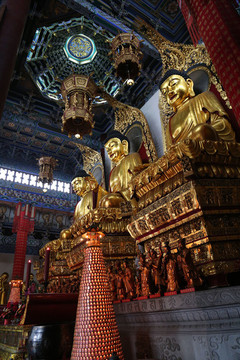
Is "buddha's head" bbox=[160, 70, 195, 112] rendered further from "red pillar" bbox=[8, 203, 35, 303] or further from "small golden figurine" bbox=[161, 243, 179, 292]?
"red pillar" bbox=[8, 203, 35, 303]

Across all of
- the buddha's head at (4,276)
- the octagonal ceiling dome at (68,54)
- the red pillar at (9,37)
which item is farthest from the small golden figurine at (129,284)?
the buddha's head at (4,276)

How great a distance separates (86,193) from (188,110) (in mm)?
3140

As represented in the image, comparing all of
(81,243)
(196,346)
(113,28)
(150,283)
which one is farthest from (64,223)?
(196,346)

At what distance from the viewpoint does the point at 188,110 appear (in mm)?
3463

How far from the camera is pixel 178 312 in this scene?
1.53 metres

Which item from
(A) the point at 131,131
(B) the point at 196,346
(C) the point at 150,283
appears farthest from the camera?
(A) the point at 131,131

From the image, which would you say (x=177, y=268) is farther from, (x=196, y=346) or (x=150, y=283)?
(x=196, y=346)

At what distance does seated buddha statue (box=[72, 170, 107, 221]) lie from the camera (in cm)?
536

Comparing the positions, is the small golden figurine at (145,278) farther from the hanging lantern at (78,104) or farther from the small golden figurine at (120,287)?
the hanging lantern at (78,104)

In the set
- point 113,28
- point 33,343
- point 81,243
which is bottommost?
point 33,343

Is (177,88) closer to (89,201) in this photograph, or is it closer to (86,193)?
(89,201)

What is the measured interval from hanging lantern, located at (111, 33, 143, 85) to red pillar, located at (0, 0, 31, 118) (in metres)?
2.07

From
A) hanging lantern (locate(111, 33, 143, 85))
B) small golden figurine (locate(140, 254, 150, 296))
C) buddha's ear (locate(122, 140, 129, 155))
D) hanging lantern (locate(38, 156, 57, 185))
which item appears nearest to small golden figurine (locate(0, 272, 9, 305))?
hanging lantern (locate(38, 156, 57, 185))

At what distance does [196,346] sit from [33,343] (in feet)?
3.22
